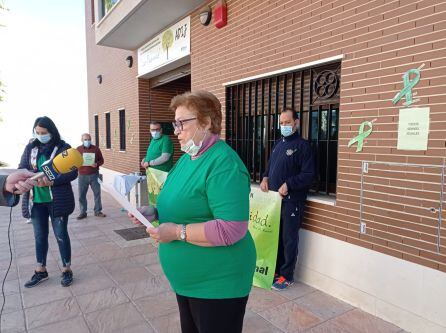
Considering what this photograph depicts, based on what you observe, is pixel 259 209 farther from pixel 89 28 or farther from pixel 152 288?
pixel 89 28

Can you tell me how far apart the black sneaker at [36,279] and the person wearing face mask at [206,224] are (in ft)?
9.57

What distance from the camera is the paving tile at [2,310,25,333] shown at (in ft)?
10.0

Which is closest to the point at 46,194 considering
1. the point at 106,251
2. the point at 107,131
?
the point at 106,251

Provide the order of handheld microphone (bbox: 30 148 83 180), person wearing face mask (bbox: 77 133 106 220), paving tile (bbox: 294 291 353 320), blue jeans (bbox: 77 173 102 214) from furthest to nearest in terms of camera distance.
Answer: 1. blue jeans (bbox: 77 173 102 214)
2. person wearing face mask (bbox: 77 133 106 220)
3. paving tile (bbox: 294 291 353 320)
4. handheld microphone (bbox: 30 148 83 180)

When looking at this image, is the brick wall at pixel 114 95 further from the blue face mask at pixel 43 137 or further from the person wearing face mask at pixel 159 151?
the blue face mask at pixel 43 137

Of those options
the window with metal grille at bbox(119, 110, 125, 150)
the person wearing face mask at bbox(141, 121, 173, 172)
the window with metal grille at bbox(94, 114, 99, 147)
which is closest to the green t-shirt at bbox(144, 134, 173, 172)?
the person wearing face mask at bbox(141, 121, 173, 172)

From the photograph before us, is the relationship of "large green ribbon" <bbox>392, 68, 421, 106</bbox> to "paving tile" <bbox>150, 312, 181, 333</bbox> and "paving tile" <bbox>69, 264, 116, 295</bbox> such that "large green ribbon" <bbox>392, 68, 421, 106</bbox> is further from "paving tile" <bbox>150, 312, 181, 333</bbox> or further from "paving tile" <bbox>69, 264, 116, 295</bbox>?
"paving tile" <bbox>69, 264, 116, 295</bbox>

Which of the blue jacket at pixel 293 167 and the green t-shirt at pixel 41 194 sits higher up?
the blue jacket at pixel 293 167

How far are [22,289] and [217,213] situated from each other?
344 centimetres

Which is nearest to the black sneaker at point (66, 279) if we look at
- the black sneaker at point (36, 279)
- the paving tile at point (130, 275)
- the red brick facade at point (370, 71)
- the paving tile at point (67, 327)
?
the black sneaker at point (36, 279)

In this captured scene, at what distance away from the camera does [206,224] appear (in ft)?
5.08

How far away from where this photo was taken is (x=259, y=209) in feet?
13.4

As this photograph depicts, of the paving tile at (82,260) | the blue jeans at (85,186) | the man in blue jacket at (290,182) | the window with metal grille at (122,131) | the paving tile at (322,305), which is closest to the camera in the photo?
the paving tile at (322,305)

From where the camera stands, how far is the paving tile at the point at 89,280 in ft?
12.8
